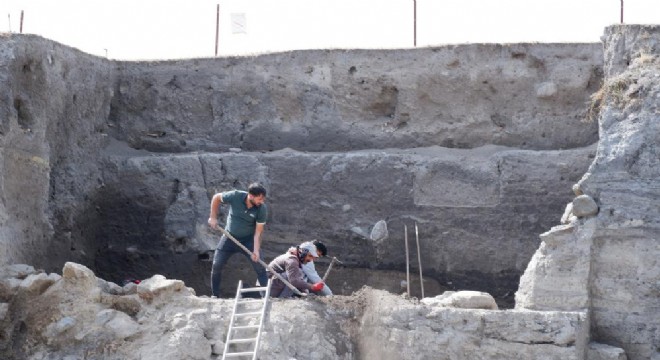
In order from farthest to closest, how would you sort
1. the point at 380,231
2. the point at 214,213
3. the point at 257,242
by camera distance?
the point at 380,231 < the point at 214,213 < the point at 257,242

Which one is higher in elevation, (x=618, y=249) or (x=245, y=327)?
(x=618, y=249)

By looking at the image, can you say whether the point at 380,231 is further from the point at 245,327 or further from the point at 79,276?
the point at 79,276

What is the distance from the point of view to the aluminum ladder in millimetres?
11688

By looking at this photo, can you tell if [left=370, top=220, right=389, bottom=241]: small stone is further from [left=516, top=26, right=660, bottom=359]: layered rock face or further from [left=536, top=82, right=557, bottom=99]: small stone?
[left=516, top=26, right=660, bottom=359]: layered rock face

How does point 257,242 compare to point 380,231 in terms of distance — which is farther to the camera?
point 380,231

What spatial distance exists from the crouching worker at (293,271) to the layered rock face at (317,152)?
1941 millimetres

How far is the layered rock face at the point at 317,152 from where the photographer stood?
14.1m

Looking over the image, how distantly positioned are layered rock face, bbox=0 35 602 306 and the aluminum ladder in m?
2.55

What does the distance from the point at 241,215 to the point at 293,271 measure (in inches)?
29.1

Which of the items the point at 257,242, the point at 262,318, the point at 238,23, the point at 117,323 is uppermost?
the point at 238,23

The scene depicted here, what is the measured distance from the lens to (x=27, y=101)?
44.7ft

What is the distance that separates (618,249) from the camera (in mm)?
11977

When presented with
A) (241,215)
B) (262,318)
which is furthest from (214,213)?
(262,318)

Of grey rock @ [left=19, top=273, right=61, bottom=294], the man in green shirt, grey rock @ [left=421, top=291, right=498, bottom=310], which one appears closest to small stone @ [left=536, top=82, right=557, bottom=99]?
grey rock @ [left=421, top=291, right=498, bottom=310]
